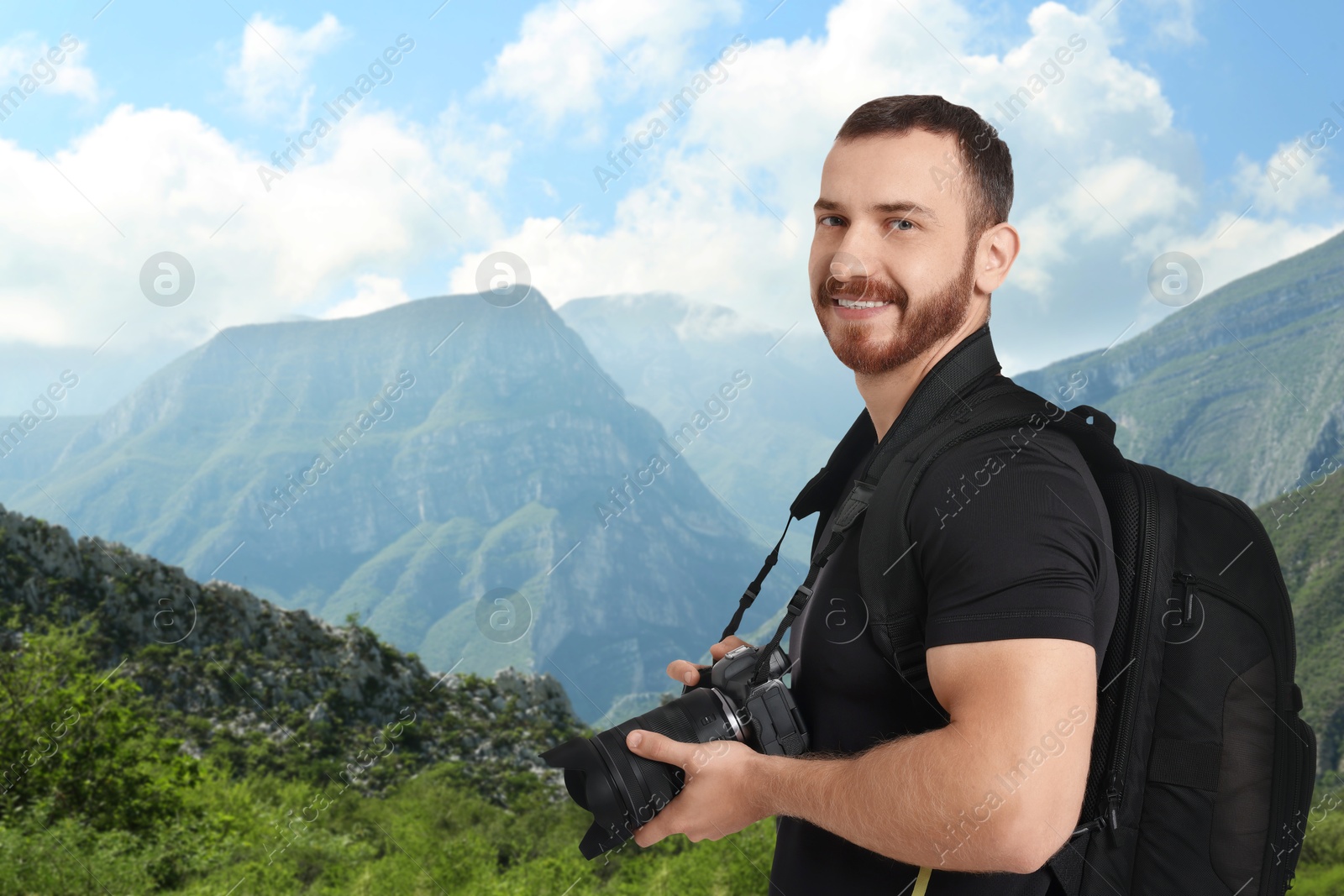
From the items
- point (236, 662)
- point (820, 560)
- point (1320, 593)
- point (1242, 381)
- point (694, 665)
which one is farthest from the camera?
point (1242, 381)

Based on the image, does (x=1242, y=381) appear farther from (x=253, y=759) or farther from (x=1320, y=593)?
(x=253, y=759)

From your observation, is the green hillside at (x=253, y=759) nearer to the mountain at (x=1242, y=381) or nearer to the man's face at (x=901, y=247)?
the man's face at (x=901, y=247)

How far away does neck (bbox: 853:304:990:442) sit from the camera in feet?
5.24

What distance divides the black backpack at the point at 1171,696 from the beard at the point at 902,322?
295 millimetres

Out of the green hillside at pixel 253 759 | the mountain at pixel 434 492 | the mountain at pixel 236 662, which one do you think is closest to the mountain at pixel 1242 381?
the mountain at pixel 236 662

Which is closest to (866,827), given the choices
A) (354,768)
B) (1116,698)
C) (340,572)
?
(1116,698)

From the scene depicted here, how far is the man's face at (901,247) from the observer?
1519 millimetres

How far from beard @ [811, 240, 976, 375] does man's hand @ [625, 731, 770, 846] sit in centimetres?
75

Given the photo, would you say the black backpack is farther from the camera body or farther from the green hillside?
the green hillside

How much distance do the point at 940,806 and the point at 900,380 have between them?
0.82m

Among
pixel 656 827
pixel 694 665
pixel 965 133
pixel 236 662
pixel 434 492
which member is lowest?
pixel 236 662

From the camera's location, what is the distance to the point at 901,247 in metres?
1.53

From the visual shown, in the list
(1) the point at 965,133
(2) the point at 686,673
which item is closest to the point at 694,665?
(2) the point at 686,673

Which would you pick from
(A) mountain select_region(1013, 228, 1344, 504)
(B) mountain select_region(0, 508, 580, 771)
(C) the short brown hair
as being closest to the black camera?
(C) the short brown hair
